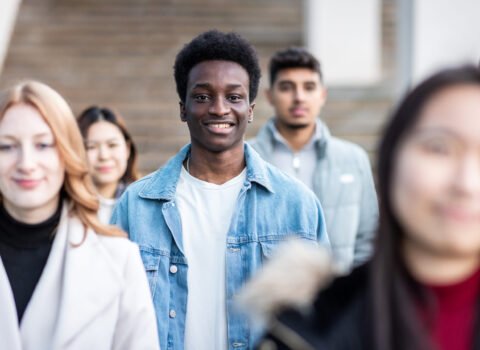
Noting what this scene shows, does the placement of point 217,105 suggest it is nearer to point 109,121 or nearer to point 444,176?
point 444,176

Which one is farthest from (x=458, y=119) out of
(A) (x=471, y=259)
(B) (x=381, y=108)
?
(B) (x=381, y=108)

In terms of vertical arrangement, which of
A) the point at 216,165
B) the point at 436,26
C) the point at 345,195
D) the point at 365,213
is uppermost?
the point at 436,26

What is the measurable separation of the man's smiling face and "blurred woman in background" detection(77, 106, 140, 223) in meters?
2.02

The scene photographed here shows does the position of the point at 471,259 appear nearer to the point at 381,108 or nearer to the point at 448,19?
the point at 448,19

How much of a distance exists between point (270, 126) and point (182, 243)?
7.72ft

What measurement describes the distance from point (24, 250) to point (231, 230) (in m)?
0.85

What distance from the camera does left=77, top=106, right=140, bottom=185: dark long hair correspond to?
19.8 ft

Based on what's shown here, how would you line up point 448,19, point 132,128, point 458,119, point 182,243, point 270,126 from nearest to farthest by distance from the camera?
point 458,119, point 182,243, point 270,126, point 448,19, point 132,128

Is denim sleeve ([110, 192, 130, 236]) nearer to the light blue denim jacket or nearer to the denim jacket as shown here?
the light blue denim jacket

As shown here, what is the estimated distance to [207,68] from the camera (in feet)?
12.5

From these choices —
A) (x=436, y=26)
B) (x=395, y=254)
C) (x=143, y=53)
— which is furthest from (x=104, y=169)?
(x=143, y=53)

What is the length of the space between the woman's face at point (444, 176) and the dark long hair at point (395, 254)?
26mm

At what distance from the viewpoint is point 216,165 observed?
12.3 feet

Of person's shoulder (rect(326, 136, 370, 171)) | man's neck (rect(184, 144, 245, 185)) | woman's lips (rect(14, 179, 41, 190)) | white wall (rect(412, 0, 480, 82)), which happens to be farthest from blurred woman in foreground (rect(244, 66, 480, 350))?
white wall (rect(412, 0, 480, 82))
